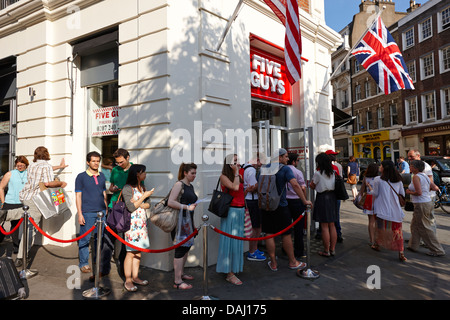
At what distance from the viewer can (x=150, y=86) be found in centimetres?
503

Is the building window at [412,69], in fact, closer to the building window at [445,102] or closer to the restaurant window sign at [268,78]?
the building window at [445,102]

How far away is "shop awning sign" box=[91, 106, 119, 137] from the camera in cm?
609

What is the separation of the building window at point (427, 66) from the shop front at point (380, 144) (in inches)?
224

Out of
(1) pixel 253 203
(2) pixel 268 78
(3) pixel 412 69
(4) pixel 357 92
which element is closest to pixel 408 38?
(3) pixel 412 69

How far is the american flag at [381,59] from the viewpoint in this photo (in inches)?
305

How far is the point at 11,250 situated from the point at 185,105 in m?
4.87

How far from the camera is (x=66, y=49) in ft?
21.4

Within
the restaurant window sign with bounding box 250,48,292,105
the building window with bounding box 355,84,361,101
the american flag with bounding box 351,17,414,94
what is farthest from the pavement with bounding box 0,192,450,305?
the building window with bounding box 355,84,361,101

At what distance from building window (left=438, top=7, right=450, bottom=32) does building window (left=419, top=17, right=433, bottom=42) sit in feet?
2.85

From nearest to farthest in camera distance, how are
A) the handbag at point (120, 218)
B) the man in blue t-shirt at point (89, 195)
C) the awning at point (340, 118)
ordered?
the handbag at point (120, 218) → the man in blue t-shirt at point (89, 195) → the awning at point (340, 118)

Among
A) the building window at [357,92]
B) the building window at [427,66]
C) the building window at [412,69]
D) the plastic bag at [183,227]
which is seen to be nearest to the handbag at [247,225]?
the plastic bag at [183,227]

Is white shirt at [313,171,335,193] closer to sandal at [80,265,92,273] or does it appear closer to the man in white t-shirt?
the man in white t-shirt
